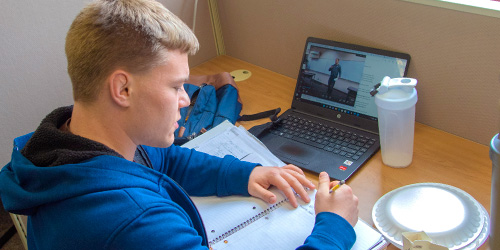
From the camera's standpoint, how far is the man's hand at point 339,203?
0.86 meters

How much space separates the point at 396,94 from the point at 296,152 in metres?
0.30

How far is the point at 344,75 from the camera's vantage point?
126 centimetres

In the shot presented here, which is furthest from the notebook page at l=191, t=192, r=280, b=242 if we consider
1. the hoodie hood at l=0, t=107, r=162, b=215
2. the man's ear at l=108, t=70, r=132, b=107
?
the man's ear at l=108, t=70, r=132, b=107

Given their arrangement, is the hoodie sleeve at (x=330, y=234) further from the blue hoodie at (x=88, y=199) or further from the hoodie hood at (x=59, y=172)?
the hoodie hood at (x=59, y=172)

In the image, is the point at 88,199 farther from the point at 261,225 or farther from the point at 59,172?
the point at 261,225

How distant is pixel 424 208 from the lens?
0.90m

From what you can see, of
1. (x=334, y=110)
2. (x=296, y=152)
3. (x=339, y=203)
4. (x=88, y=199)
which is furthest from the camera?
(x=334, y=110)

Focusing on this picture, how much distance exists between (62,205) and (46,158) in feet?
0.29

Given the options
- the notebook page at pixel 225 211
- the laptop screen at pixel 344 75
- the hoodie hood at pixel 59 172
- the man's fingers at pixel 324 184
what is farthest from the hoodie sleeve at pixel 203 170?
the laptop screen at pixel 344 75

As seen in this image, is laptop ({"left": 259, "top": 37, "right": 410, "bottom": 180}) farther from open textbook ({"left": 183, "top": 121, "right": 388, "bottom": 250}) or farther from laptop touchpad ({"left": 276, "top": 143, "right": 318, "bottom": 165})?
open textbook ({"left": 183, "top": 121, "right": 388, "bottom": 250})

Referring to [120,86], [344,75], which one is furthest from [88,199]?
[344,75]

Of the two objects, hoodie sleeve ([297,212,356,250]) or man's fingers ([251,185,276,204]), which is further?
man's fingers ([251,185,276,204])

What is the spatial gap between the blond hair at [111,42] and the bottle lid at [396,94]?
520 mm

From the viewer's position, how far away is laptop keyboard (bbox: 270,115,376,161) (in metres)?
1.15
